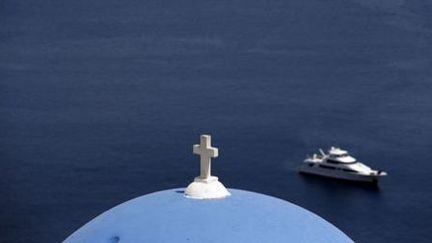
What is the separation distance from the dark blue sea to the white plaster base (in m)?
32.8

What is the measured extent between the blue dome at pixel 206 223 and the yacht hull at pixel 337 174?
136ft

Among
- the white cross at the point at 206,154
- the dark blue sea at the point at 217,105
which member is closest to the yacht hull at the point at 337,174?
the dark blue sea at the point at 217,105

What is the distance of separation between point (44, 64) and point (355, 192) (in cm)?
2274

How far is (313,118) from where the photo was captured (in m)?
53.6

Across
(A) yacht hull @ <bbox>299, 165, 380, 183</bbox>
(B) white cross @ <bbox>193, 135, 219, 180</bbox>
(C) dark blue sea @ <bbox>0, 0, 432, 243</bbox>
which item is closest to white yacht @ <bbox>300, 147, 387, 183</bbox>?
(A) yacht hull @ <bbox>299, 165, 380, 183</bbox>

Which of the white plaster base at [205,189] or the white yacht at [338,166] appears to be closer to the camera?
the white plaster base at [205,189]

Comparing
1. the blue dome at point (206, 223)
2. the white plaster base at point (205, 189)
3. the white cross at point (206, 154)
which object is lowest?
the blue dome at point (206, 223)

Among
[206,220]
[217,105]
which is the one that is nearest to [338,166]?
[217,105]

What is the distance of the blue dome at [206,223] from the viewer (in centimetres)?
596

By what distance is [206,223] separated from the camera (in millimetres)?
6051

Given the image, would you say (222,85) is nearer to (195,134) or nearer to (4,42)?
(195,134)

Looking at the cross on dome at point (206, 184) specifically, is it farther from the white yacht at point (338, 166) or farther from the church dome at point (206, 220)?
the white yacht at point (338, 166)

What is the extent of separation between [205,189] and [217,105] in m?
46.8

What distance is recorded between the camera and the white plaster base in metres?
6.40
